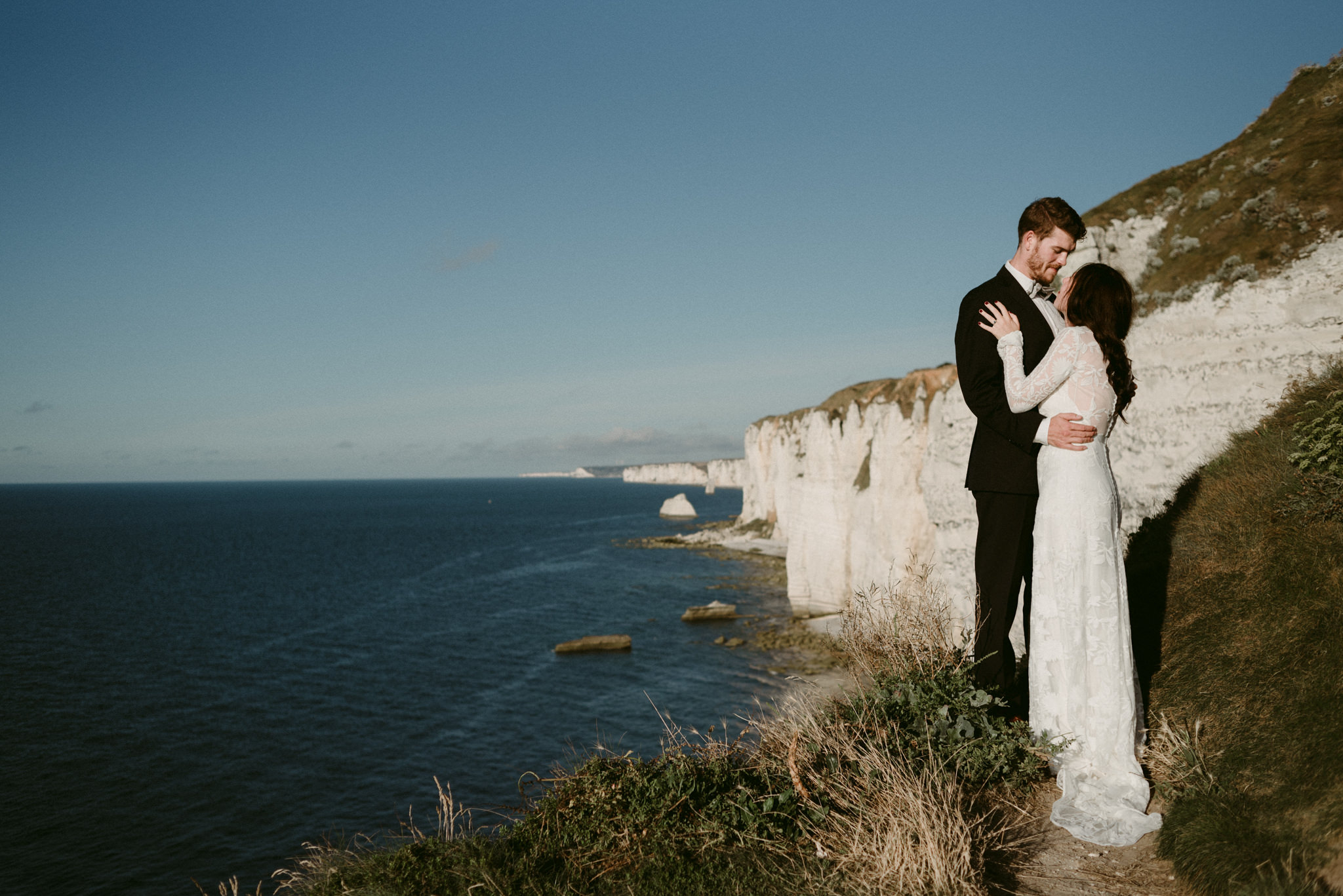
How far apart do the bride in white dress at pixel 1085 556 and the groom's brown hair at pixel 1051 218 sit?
10.6 inches

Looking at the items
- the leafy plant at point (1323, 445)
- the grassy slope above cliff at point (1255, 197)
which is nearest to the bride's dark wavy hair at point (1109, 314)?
the leafy plant at point (1323, 445)

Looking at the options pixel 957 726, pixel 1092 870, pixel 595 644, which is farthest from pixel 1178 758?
pixel 595 644

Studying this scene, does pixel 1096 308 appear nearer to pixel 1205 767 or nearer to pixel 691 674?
pixel 1205 767

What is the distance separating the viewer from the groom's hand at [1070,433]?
455cm

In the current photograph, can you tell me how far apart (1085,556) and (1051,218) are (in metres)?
2.04

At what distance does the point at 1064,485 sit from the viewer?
15.2ft

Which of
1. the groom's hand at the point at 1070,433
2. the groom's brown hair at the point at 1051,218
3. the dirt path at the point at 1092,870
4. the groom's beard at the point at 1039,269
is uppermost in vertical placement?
the groom's brown hair at the point at 1051,218

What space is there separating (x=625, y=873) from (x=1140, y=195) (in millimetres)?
20295

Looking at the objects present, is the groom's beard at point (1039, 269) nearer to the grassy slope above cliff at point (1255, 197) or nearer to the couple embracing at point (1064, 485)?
the couple embracing at point (1064, 485)

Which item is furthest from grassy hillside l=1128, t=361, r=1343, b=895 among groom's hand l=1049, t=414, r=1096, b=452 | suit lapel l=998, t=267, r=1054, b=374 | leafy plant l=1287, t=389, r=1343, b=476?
suit lapel l=998, t=267, r=1054, b=374

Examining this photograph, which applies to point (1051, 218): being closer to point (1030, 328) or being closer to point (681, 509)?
point (1030, 328)

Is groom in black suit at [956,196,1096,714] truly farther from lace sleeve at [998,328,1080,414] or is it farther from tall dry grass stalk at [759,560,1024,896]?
tall dry grass stalk at [759,560,1024,896]

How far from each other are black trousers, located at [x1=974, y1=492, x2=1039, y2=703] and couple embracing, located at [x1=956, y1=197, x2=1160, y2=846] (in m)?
0.01

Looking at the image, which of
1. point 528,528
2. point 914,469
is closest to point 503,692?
point 914,469
